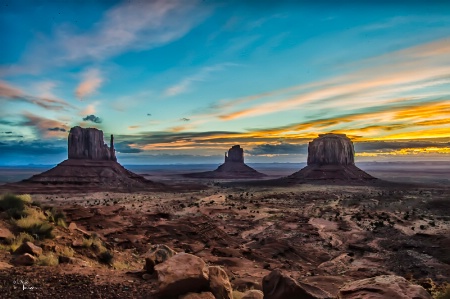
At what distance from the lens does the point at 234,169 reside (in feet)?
555

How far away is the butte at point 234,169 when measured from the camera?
6412 inches

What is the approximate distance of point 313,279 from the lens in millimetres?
12461

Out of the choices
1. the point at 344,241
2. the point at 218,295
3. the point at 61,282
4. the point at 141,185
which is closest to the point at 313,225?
the point at 344,241

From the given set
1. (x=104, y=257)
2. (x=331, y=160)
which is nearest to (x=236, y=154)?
(x=331, y=160)

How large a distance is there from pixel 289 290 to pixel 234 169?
16292cm

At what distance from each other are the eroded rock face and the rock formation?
56.2m

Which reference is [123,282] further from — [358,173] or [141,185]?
[358,173]

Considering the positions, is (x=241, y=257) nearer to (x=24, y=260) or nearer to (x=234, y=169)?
(x=24, y=260)

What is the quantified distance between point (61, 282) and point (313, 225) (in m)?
26.4

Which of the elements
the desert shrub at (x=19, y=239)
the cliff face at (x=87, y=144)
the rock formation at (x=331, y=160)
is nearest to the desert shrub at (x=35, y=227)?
the desert shrub at (x=19, y=239)

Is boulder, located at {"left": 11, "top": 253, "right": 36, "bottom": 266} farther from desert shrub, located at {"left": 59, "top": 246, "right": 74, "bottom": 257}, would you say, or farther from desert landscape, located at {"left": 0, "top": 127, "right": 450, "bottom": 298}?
desert shrub, located at {"left": 59, "top": 246, "right": 74, "bottom": 257}

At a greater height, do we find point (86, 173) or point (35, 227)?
point (35, 227)

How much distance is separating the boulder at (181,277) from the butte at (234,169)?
152m

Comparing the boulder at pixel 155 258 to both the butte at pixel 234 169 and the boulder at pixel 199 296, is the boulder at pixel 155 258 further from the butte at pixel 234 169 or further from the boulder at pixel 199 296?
the butte at pixel 234 169
